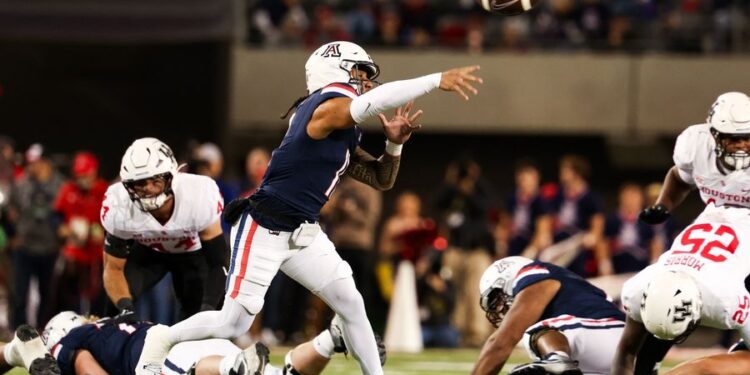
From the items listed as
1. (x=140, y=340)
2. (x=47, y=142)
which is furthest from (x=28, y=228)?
(x=140, y=340)

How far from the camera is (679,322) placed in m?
5.63

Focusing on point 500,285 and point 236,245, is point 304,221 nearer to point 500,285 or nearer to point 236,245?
point 236,245

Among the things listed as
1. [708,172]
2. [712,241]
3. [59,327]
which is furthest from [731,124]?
[59,327]

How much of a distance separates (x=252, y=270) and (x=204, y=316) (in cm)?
29

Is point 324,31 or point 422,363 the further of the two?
point 324,31

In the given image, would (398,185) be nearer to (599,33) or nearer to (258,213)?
(599,33)

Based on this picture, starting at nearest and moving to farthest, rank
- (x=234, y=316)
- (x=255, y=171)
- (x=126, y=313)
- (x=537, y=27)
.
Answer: (x=234, y=316), (x=126, y=313), (x=255, y=171), (x=537, y=27)

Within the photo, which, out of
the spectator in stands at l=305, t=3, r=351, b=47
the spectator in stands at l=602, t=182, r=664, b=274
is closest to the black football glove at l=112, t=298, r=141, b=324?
the spectator in stands at l=602, t=182, r=664, b=274

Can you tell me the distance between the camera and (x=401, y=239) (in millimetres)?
11875

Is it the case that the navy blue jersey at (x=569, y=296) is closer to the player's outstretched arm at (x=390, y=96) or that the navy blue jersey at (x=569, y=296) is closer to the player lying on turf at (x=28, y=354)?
the player's outstretched arm at (x=390, y=96)

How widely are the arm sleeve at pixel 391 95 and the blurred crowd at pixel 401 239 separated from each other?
15.7 ft

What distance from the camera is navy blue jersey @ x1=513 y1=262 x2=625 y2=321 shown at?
629 cm

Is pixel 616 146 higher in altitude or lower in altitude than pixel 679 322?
lower

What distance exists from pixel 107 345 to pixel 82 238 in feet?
16.6
